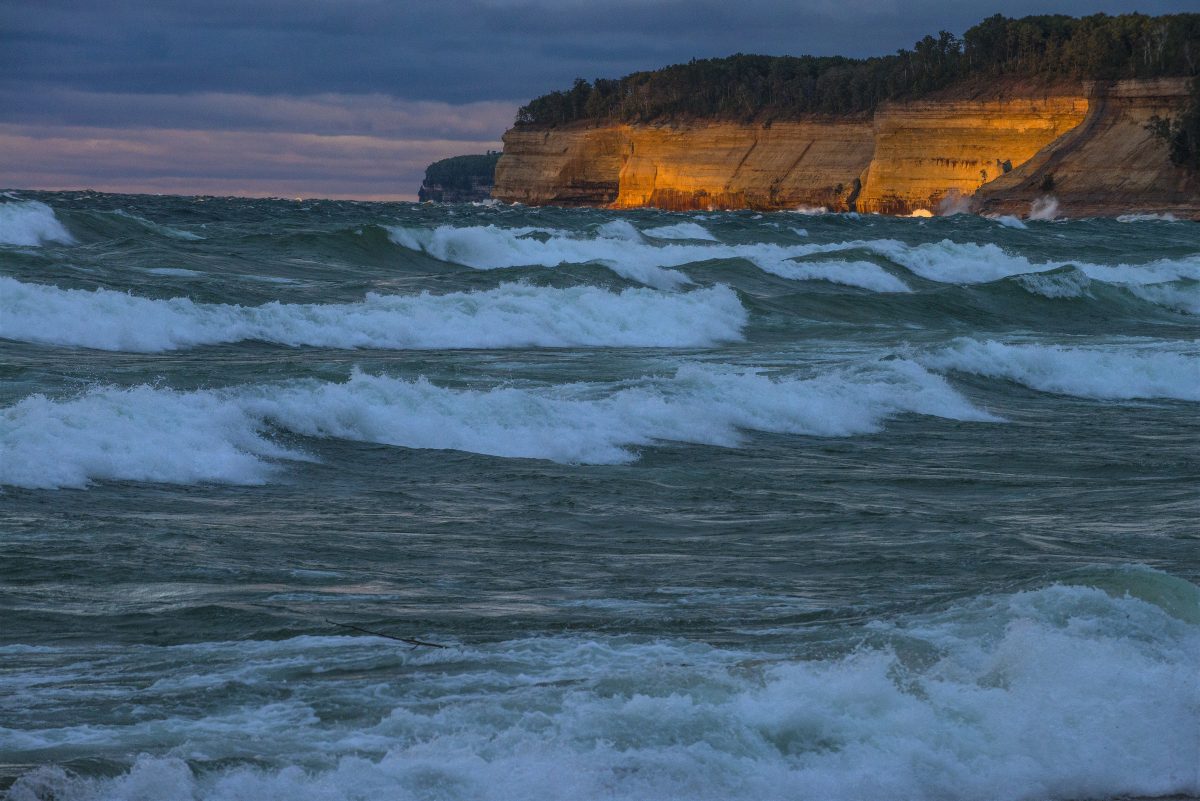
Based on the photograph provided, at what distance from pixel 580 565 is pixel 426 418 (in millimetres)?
4964

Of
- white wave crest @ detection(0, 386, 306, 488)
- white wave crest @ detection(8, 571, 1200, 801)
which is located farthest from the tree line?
white wave crest @ detection(8, 571, 1200, 801)

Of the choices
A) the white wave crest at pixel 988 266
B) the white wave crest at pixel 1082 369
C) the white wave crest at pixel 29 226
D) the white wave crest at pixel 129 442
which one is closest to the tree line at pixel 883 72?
the white wave crest at pixel 988 266

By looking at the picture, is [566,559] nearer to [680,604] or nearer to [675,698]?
[680,604]

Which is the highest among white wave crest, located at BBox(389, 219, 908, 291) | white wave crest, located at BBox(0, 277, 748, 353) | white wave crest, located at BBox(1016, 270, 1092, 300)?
white wave crest, located at BBox(389, 219, 908, 291)

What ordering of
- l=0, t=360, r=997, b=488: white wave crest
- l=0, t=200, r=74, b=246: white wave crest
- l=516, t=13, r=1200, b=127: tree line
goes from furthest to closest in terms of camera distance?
l=516, t=13, r=1200, b=127: tree line < l=0, t=200, r=74, b=246: white wave crest < l=0, t=360, r=997, b=488: white wave crest

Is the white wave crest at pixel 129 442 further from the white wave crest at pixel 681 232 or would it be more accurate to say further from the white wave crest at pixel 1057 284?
the white wave crest at pixel 681 232

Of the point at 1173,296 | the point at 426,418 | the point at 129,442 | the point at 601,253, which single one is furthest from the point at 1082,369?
the point at 601,253

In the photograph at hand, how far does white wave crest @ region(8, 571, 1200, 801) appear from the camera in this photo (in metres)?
4.81

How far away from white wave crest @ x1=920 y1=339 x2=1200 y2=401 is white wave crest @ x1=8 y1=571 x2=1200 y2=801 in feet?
40.9

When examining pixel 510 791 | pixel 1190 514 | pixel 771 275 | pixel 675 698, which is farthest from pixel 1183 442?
pixel 771 275

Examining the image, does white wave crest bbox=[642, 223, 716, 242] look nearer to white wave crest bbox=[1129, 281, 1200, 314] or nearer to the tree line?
white wave crest bbox=[1129, 281, 1200, 314]

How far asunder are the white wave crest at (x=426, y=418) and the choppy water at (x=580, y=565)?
0.14ft

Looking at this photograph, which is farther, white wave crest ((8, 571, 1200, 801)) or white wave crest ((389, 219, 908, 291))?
white wave crest ((389, 219, 908, 291))

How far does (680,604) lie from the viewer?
730cm
